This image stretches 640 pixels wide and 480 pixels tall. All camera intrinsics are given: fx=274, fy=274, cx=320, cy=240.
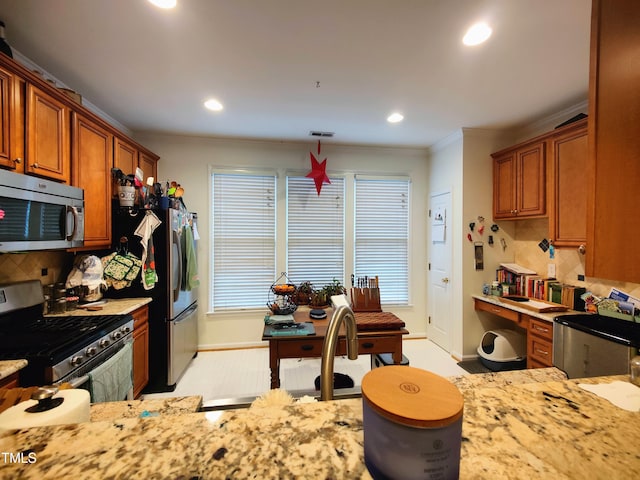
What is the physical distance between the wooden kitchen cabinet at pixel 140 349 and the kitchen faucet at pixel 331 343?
229cm

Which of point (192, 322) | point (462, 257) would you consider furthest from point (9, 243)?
point (462, 257)

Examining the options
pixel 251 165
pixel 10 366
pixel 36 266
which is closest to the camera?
pixel 10 366

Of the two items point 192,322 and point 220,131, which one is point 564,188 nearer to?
point 220,131

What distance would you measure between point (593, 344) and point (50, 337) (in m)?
3.68

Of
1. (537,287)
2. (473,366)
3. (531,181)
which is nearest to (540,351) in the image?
(537,287)

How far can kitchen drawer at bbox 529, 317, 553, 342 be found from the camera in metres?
2.42

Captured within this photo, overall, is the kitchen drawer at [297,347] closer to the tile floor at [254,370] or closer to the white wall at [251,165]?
the tile floor at [254,370]

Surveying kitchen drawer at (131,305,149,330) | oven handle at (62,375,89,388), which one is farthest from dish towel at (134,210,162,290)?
oven handle at (62,375,89,388)

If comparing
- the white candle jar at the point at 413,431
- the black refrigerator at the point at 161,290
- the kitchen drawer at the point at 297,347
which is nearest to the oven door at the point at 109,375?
the black refrigerator at the point at 161,290

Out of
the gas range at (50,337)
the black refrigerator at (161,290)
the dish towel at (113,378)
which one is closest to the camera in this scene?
the gas range at (50,337)

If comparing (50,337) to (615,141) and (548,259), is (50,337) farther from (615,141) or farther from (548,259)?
(548,259)

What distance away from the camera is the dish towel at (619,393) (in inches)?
28.9

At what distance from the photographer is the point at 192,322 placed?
329 cm

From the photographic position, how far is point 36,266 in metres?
2.21
